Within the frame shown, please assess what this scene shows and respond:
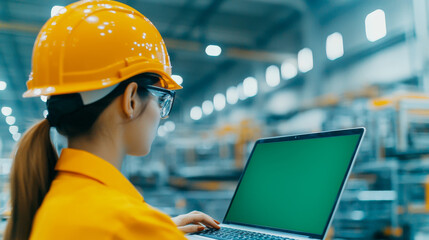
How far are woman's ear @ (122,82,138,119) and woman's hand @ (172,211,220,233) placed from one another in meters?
0.42

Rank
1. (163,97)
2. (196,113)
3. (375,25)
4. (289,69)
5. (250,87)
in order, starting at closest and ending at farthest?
(163,97) < (375,25) < (289,69) < (250,87) < (196,113)

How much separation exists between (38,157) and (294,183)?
68 centimetres

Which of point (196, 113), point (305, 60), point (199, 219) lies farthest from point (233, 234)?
point (196, 113)

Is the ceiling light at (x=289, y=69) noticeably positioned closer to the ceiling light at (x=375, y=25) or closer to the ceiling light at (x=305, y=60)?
the ceiling light at (x=305, y=60)

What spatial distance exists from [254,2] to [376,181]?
5968 millimetres

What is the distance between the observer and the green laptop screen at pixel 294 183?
106cm

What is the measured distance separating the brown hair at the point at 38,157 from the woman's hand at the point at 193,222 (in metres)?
0.42

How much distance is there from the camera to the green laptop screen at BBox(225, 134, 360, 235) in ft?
3.47

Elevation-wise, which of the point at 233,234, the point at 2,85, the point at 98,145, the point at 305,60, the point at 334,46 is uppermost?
the point at 334,46

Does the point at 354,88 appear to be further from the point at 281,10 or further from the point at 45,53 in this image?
the point at 45,53

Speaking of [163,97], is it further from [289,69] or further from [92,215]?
[289,69]

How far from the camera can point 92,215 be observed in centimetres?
72

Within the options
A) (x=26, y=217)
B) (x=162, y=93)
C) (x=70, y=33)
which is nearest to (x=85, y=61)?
(x=70, y=33)

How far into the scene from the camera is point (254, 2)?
10.0 metres
